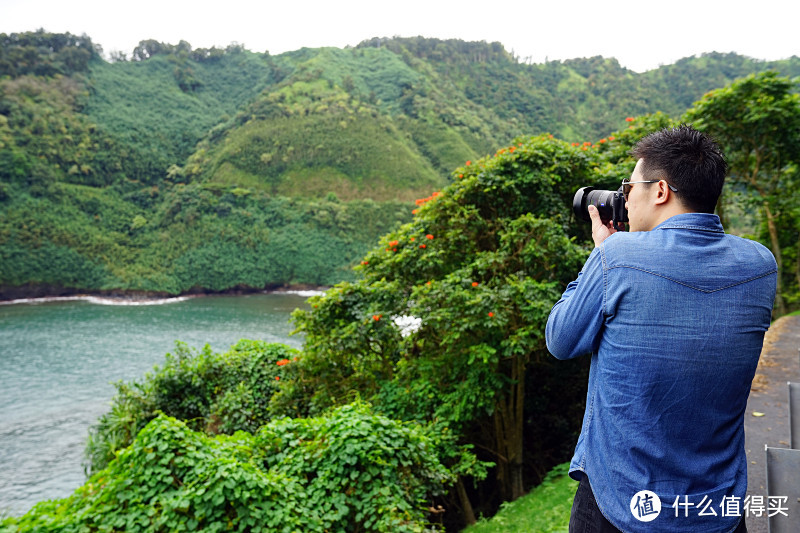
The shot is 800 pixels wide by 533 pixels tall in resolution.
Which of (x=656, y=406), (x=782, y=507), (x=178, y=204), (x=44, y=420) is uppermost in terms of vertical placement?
(x=178, y=204)

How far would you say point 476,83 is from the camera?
85938 mm

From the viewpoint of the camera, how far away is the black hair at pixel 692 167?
3.84 feet

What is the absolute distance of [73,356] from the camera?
24812 mm

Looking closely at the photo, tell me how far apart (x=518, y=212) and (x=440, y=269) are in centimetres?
119

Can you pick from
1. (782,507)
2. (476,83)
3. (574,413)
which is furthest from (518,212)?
(476,83)

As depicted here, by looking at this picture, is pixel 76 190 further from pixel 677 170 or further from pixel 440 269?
pixel 677 170

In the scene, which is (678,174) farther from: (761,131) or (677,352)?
(761,131)

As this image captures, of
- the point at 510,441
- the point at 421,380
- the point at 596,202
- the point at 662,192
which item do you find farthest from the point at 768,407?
the point at 662,192

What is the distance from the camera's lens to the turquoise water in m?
13.5

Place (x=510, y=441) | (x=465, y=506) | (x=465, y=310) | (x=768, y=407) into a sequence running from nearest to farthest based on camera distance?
1. (x=768, y=407)
2. (x=465, y=310)
3. (x=465, y=506)
4. (x=510, y=441)

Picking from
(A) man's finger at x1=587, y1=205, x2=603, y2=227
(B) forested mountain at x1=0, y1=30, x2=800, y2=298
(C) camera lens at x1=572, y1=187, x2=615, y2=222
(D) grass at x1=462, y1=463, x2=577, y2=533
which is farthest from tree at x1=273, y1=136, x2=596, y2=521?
(B) forested mountain at x1=0, y1=30, x2=800, y2=298

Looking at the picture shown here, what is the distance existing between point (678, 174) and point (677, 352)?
1.38ft

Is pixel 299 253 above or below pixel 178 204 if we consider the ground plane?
below

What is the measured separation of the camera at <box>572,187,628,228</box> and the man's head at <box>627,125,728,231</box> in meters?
0.11
